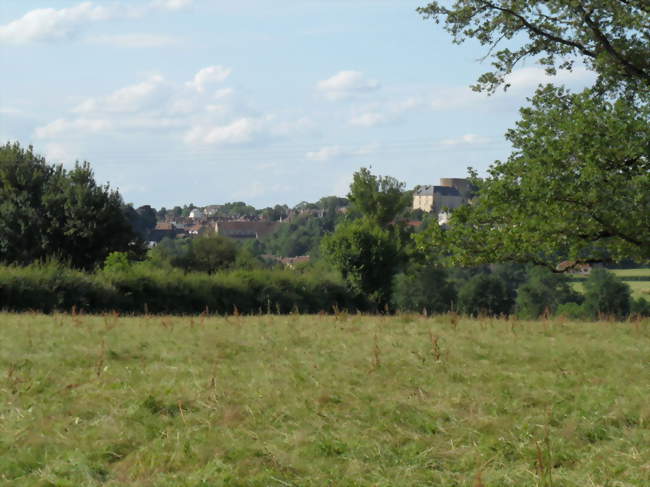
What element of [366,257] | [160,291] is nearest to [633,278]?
[366,257]

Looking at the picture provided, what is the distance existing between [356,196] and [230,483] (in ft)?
228

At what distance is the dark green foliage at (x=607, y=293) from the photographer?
8006 centimetres

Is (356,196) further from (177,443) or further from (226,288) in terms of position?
(177,443)

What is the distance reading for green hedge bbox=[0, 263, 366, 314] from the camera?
28.4m

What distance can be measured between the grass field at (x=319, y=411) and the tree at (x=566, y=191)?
6812mm

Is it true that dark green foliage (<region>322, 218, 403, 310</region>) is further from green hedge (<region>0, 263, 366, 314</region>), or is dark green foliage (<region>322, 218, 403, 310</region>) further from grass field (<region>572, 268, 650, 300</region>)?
grass field (<region>572, 268, 650, 300</region>)

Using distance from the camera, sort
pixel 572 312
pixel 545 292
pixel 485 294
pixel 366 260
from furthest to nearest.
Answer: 1. pixel 545 292
2. pixel 485 294
3. pixel 572 312
4. pixel 366 260

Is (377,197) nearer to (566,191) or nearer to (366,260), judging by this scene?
(366,260)

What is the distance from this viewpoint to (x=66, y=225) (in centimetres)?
4975

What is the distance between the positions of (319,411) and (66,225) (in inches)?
1784

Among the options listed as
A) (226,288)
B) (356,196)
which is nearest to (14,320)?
(226,288)

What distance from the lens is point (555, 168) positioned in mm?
19000

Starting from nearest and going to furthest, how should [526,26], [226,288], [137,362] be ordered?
[137,362] → [526,26] → [226,288]

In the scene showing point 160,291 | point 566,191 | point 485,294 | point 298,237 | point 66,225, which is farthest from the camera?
point 298,237
